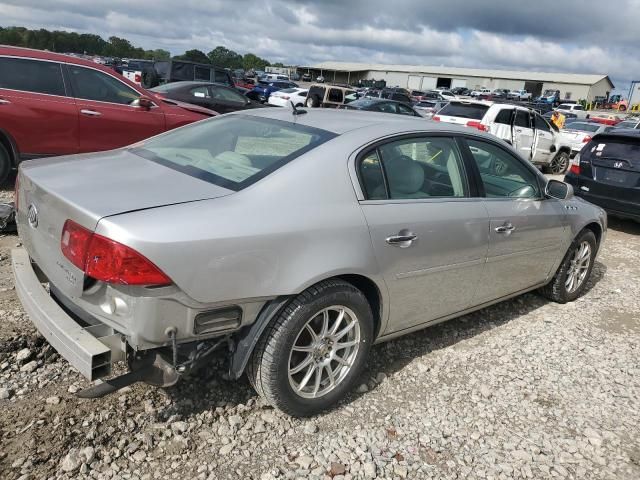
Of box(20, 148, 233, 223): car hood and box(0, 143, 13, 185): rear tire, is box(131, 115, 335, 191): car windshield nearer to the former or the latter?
box(20, 148, 233, 223): car hood

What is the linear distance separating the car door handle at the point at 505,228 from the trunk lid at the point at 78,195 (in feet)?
6.50

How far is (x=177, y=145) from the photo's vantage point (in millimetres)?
3293

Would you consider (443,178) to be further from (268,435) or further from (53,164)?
(53,164)

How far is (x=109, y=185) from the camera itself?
252cm

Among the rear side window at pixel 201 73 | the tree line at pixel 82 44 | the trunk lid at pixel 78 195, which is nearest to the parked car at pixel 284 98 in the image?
the rear side window at pixel 201 73

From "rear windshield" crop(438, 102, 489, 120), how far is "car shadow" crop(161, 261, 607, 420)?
7.97 metres

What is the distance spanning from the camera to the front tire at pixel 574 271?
4.68 meters

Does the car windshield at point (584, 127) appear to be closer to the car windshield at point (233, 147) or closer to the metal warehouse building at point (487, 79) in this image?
the car windshield at point (233, 147)

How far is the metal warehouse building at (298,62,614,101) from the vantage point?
82.1 m

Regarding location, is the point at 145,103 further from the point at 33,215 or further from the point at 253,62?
the point at 253,62

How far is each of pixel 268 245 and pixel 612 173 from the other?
7.06 metres

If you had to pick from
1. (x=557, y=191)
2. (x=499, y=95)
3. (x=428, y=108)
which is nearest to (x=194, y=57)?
(x=499, y=95)

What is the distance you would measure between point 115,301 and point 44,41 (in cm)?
9777

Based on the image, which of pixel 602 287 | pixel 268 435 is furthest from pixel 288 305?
pixel 602 287
